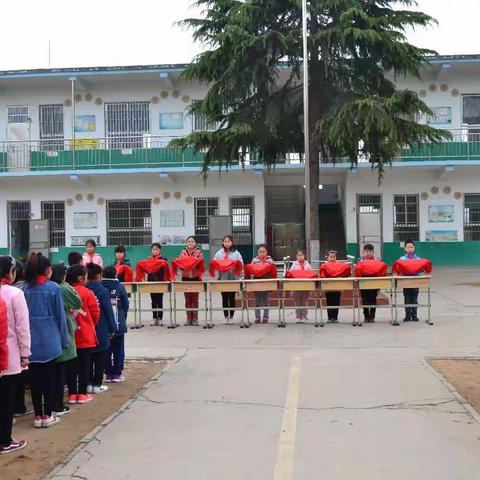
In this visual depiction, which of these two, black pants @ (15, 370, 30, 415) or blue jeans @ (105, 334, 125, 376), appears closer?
black pants @ (15, 370, 30, 415)

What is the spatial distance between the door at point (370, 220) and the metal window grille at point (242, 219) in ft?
14.3

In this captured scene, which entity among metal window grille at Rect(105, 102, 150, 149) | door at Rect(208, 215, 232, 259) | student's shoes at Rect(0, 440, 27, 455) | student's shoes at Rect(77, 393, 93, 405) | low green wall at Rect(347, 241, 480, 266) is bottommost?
student's shoes at Rect(77, 393, 93, 405)

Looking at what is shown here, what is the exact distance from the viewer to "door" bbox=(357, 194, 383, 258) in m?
25.0

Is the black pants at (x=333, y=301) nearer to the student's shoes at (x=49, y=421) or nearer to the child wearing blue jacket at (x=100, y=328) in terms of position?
the child wearing blue jacket at (x=100, y=328)

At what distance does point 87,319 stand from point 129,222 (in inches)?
774

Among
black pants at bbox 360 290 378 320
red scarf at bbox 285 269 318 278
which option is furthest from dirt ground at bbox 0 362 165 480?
black pants at bbox 360 290 378 320

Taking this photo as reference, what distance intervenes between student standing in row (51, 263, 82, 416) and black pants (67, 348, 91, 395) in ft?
0.59

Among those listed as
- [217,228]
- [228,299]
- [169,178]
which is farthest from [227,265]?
[169,178]

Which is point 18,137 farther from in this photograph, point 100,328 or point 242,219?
point 100,328

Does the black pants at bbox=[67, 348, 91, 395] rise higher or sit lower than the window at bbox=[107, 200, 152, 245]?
lower

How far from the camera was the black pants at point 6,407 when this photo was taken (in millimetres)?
5059

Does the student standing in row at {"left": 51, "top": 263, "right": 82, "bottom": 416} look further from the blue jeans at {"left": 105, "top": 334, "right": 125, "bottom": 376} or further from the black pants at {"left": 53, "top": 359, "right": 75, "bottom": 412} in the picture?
the blue jeans at {"left": 105, "top": 334, "right": 125, "bottom": 376}

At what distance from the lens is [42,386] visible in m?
5.80

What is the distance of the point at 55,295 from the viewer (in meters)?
5.84
